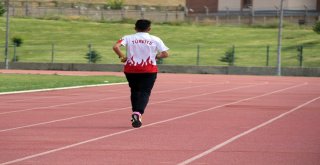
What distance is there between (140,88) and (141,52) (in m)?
0.60

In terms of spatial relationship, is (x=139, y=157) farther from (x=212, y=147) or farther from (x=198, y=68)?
(x=198, y=68)

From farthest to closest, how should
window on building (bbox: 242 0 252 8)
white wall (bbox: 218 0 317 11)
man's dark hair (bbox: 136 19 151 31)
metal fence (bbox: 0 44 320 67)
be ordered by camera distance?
window on building (bbox: 242 0 252 8) < white wall (bbox: 218 0 317 11) < metal fence (bbox: 0 44 320 67) < man's dark hair (bbox: 136 19 151 31)

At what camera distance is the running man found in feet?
52.1

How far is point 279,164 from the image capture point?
1090cm

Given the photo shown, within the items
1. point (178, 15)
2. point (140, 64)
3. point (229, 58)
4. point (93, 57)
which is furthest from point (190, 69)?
point (178, 15)

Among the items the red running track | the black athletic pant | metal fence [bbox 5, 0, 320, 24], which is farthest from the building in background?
the black athletic pant

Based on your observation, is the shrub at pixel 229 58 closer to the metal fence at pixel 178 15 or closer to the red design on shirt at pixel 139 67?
the metal fence at pixel 178 15

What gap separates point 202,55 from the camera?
64.7m

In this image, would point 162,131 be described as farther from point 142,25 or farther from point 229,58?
point 229,58

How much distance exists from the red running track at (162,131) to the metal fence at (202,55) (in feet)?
107

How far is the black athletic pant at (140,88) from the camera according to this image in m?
15.9

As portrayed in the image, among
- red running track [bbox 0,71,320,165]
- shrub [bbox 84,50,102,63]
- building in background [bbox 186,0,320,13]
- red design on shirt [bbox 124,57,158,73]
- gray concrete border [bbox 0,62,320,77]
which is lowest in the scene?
gray concrete border [bbox 0,62,320,77]

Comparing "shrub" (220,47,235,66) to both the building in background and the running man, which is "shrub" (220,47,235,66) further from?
the running man

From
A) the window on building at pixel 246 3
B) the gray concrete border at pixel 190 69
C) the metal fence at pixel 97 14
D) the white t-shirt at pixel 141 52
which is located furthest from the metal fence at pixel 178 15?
the white t-shirt at pixel 141 52
